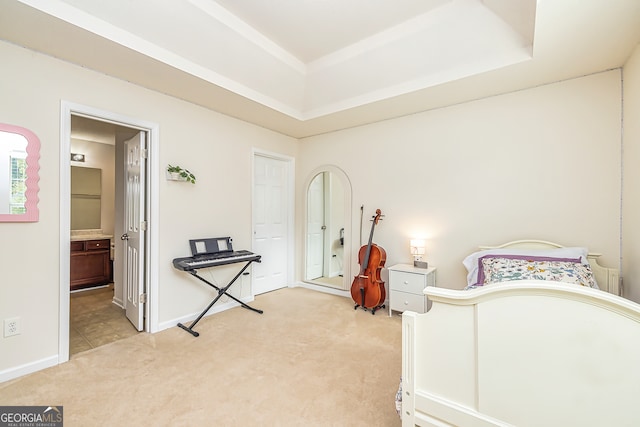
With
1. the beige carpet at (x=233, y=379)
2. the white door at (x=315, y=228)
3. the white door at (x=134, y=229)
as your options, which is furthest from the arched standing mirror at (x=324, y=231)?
the white door at (x=134, y=229)

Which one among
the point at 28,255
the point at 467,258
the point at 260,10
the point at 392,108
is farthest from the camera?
the point at 392,108

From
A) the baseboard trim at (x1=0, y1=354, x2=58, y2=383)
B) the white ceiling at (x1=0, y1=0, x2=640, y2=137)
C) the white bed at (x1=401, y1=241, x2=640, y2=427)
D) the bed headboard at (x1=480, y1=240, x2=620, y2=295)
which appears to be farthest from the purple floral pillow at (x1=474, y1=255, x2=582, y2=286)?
the baseboard trim at (x1=0, y1=354, x2=58, y2=383)

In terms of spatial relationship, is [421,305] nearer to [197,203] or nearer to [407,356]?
[407,356]

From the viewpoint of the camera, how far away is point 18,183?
2102mm

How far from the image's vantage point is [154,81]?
8.82 ft

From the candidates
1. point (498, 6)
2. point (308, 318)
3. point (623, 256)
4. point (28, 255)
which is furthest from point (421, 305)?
point (28, 255)

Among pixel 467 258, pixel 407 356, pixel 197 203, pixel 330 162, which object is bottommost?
pixel 407 356

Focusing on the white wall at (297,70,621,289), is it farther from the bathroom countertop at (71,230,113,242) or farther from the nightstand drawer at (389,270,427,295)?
the bathroom countertop at (71,230,113,242)

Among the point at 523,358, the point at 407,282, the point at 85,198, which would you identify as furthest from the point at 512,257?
the point at 85,198

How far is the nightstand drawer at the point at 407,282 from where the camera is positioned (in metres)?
3.06

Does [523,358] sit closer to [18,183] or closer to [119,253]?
[18,183]

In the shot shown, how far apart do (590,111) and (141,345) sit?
4.59 metres

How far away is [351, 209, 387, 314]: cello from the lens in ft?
11.0

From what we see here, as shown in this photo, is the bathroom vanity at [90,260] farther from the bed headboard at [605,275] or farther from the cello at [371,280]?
the bed headboard at [605,275]
